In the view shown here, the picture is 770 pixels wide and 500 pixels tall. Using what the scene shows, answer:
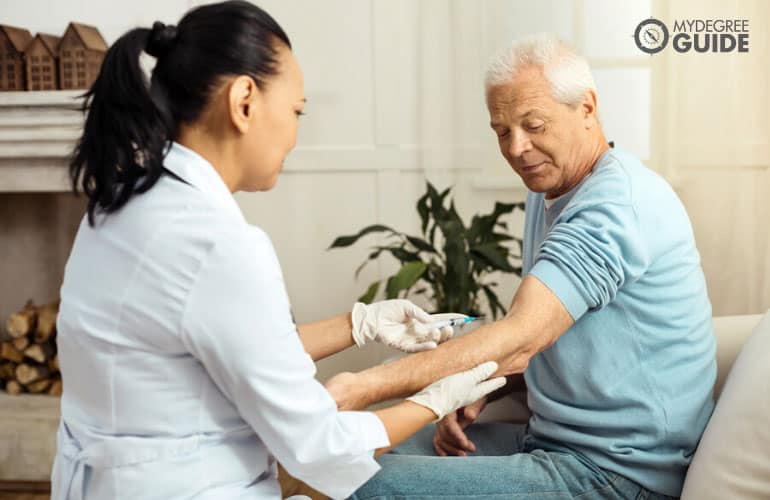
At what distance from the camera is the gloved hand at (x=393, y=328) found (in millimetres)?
1598

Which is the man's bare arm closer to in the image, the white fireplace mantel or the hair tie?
the hair tie

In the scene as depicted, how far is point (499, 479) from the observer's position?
1.46 m

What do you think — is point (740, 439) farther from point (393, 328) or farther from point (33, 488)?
point (33, 488)

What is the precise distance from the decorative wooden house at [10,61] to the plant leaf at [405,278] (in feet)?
4.47

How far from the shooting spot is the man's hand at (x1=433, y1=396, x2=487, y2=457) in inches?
66.4

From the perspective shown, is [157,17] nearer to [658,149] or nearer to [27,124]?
[27,124]

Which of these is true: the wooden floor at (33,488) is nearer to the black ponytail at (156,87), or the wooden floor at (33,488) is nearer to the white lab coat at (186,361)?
the white lab coat at (186,361)

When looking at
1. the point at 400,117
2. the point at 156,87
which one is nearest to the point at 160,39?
the point at 156,87

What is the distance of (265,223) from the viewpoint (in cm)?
338

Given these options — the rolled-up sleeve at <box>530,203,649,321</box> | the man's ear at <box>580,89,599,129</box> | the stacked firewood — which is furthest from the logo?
the stacked firewood

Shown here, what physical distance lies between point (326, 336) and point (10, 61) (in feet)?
6.12

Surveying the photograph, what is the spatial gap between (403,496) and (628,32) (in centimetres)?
200

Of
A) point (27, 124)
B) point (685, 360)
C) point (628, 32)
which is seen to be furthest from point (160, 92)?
point (628, 32)

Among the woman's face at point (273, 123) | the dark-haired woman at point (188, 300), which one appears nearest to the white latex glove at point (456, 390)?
the dark-haired woman at point (188, 300)
